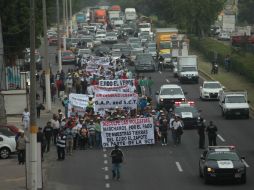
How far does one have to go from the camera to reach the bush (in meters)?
75.8

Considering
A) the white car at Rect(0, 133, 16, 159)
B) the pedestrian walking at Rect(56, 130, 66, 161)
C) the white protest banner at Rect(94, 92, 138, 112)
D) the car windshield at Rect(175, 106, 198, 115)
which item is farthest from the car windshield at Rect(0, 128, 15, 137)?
the car windshield at Rect(175, 106, 198, 115)

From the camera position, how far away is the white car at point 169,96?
58.7 meters

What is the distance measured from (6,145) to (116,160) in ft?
28.6

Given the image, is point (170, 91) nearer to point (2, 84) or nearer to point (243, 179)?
point (2, 84)

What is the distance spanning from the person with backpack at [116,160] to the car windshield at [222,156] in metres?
3.20

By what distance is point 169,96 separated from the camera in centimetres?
5928

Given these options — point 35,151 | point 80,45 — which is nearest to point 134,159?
point 35,151

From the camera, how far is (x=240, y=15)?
15838 cm

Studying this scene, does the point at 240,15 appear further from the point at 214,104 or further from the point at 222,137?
the point at 222,137

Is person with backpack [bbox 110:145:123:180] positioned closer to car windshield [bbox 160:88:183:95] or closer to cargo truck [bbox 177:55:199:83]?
car windshield [bbox 160:88:183:95]

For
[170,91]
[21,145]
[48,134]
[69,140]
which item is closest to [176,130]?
[69,140]

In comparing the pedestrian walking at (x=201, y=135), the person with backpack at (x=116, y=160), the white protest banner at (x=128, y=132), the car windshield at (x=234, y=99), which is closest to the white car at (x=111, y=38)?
the car windshield at (x=234, y=99)

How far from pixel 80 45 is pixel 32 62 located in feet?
268

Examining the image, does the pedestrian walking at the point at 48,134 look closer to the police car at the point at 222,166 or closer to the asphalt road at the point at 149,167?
the asphalt road at the point at 149,167
